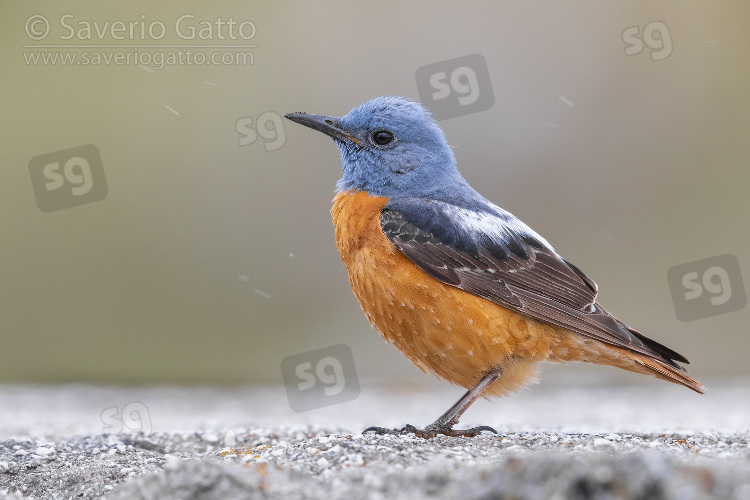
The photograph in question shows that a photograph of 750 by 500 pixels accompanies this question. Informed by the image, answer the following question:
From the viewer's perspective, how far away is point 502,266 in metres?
5.64

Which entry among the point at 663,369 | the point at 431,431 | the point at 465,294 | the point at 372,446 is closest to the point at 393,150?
the point at 465,294

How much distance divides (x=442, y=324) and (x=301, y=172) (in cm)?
743

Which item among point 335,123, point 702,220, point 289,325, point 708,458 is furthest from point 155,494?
point 702,220

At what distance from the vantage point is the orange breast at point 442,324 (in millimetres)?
5234

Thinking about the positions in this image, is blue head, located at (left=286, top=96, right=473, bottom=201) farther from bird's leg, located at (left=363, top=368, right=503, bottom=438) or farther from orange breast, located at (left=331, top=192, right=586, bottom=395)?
bird's leg, located at (left=363, top=368, right=503, bottom=438)

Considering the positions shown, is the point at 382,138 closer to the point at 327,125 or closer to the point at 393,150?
the point at 393,150

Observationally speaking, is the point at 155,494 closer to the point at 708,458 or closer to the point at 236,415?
the point at 708,458

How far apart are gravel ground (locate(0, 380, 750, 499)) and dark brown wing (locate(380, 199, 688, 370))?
0.70 m

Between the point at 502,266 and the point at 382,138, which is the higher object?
the point at 382,138

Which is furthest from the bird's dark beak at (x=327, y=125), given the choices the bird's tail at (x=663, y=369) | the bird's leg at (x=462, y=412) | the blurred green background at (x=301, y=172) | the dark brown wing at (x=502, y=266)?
the blurred green background at (x=301, y=172)

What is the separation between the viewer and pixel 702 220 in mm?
12078

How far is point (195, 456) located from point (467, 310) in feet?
6.23

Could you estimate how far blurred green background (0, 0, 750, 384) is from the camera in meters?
11.1

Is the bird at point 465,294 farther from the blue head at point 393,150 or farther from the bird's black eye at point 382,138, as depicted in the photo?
the bird's black eye at point 382,138
